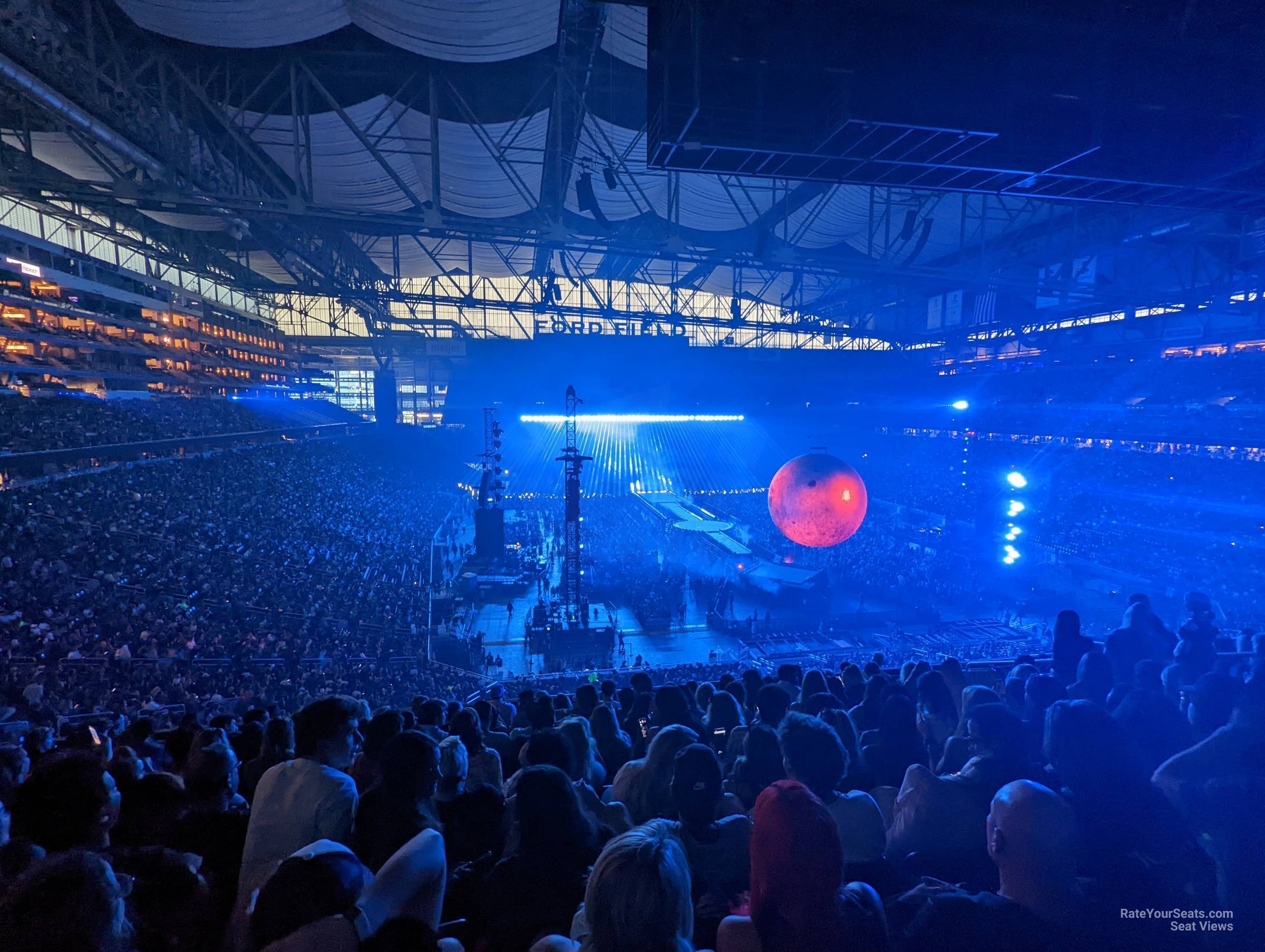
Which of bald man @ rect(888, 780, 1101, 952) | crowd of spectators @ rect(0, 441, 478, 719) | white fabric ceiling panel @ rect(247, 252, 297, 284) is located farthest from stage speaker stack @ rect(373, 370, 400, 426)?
bald man @ rect(888, 780, 1101, 952)

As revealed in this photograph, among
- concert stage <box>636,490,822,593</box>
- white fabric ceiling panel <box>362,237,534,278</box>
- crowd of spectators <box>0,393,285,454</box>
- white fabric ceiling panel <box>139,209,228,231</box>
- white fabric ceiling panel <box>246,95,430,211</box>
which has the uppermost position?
white fabric ceiling panel <box>362,237,534,278</box>

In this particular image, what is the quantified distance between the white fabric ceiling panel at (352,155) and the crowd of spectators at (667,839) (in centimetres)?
765

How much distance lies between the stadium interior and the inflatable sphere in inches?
2.5

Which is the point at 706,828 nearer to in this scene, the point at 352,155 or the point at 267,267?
the point at 352,155

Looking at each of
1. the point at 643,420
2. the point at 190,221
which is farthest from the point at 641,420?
the point at 190,221

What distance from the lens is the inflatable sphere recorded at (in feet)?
28.4

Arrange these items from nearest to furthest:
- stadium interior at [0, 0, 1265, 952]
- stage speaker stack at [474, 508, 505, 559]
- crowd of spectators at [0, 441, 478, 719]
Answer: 1. stadium interior at [0, 0, 1265, 952]
2. crowd of spectators at [0, 441, 478, 719]
3. stage speaker stack at [474, 508, 505, 559]

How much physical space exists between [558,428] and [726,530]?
11.6 meters

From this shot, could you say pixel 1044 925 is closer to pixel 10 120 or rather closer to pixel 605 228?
pixel 605 228

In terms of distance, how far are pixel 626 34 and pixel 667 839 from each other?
7813 millimetres

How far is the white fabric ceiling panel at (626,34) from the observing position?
6352mm

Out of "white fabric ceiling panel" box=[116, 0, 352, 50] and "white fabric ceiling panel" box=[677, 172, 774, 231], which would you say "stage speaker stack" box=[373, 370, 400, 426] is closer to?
"white fabric ceiling panel" box=[677, 172, 774, 231]

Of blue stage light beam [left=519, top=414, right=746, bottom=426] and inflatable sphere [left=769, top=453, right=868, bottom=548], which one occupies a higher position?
blue stage light beam [left=519, top=414, right=746, bottom=426]

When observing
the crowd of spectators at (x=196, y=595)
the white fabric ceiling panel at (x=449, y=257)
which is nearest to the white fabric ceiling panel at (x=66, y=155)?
the white fabric ceiling panel at (x=449, y=257)
